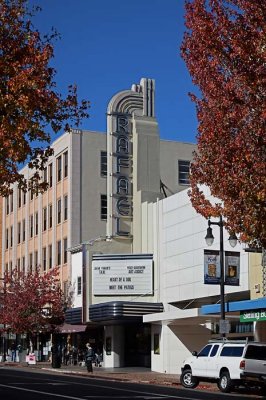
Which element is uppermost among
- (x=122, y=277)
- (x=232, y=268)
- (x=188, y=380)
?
(x=232, y=268)

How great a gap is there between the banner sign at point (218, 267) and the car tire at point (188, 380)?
4.23 m

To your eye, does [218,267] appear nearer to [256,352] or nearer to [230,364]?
[230,364]

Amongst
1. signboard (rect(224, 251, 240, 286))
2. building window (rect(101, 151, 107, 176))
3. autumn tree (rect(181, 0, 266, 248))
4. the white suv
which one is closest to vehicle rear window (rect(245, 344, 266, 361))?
the white suv

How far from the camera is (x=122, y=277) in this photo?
49.8 meters

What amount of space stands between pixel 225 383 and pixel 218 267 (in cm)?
679

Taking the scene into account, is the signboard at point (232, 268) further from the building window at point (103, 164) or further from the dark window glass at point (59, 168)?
the dark window glass at point (59, 168)

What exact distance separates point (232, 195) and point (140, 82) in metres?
35.2

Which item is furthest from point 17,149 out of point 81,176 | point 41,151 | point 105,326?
point 81,176

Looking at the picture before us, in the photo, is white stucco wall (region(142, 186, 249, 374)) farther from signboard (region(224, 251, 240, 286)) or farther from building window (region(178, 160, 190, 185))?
building window (region(178, 160, 190, 185))

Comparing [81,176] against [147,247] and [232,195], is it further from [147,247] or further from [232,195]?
[232,195]

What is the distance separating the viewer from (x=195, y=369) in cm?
3139

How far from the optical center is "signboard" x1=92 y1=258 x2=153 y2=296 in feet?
160

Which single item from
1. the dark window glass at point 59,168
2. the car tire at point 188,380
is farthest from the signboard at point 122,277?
the car tire at point 188,380

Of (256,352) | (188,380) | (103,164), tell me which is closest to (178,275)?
(188,380)
